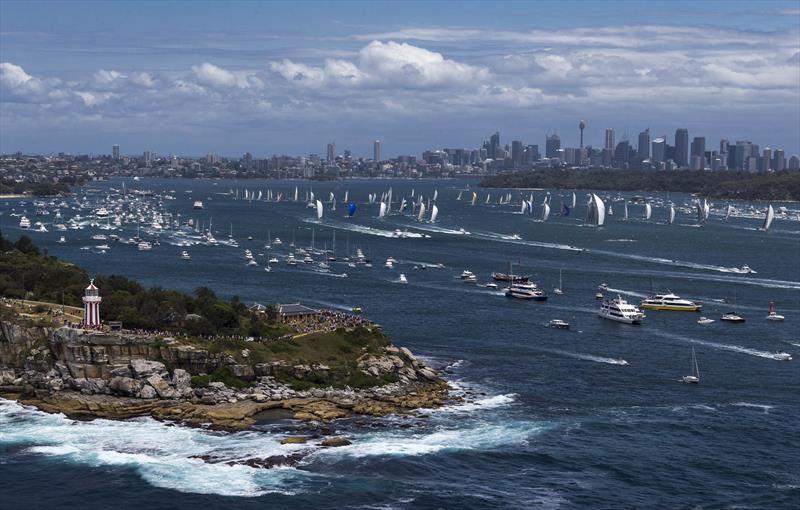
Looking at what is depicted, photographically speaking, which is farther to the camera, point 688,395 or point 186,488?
point 688,395

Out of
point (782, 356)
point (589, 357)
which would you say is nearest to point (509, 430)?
point (589, 357)

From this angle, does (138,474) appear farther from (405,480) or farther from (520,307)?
(520,307)

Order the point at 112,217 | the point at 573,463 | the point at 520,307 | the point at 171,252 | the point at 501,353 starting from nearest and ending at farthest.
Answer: the point at 573,463
the point at 501,353
the point at 520,307
the point at 171,252
the point at 112,217

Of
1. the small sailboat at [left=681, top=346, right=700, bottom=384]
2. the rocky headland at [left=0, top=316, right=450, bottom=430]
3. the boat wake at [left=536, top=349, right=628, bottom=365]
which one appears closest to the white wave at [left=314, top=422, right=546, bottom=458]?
the rocky headland at [left=0, top=316, right=450, bottom=430]

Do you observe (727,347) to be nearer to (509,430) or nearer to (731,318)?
(731,318)

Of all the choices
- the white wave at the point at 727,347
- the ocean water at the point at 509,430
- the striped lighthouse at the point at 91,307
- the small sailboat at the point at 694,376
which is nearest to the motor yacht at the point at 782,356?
the white wave at the point at 727,347

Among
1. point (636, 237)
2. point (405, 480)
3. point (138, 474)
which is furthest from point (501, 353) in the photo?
point (636, 237)
